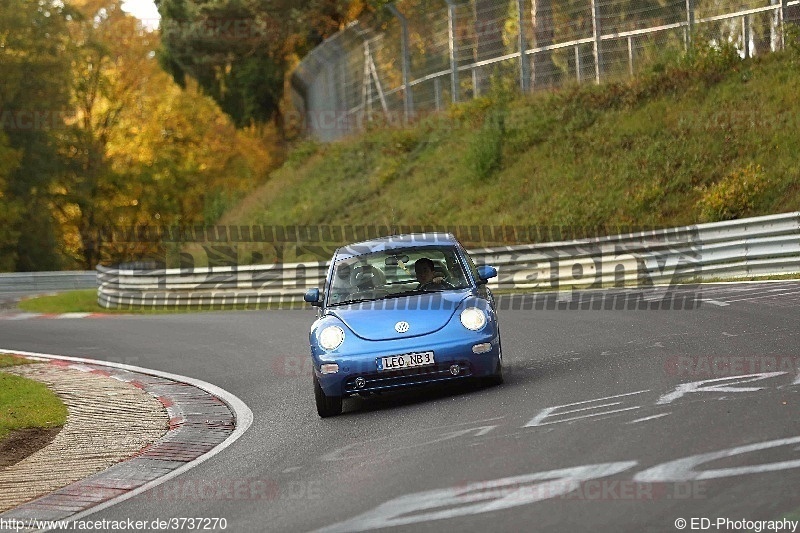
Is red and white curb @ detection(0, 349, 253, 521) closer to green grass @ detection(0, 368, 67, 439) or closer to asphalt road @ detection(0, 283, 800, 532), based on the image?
asphalt road @ detection(0, 283, 800, 532)

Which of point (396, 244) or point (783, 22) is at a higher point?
point (783, 22)

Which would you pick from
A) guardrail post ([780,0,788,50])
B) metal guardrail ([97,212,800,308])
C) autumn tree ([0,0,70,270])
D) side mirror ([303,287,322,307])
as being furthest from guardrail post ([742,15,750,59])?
autumn tree ([0,0,70,270])

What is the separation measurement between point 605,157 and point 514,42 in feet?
16.0

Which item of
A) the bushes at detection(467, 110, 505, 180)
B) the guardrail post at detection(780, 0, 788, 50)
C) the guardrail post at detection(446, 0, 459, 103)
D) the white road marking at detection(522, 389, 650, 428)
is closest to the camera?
the white road marking at detection(522, 389, 650, 428)

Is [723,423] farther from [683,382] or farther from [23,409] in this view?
[23,409]

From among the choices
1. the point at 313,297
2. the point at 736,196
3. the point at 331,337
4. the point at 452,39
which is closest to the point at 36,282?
the point at 452,39

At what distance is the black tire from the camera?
1107 centimetres

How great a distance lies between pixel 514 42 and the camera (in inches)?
1273

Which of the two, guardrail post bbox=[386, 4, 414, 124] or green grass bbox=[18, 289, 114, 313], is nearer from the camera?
green grass bbox=[18, 289, 114, 313]

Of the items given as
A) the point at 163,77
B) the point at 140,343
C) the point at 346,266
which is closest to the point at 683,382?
the point at 346,266

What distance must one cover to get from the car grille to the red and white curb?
44.1 inches

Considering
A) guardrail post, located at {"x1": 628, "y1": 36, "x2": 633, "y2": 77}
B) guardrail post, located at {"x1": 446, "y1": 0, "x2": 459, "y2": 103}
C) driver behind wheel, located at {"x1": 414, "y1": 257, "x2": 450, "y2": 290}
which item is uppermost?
guardrail post, located at {"x1": 446, "y1": 0, "x2": 459, "y2": 103}

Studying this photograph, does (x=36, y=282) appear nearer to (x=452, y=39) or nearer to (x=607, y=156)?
(x=452, y=39)

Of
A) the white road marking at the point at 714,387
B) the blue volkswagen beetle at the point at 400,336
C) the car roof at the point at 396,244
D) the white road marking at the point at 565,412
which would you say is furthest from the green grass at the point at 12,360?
the white road marking at the point at 714,387
